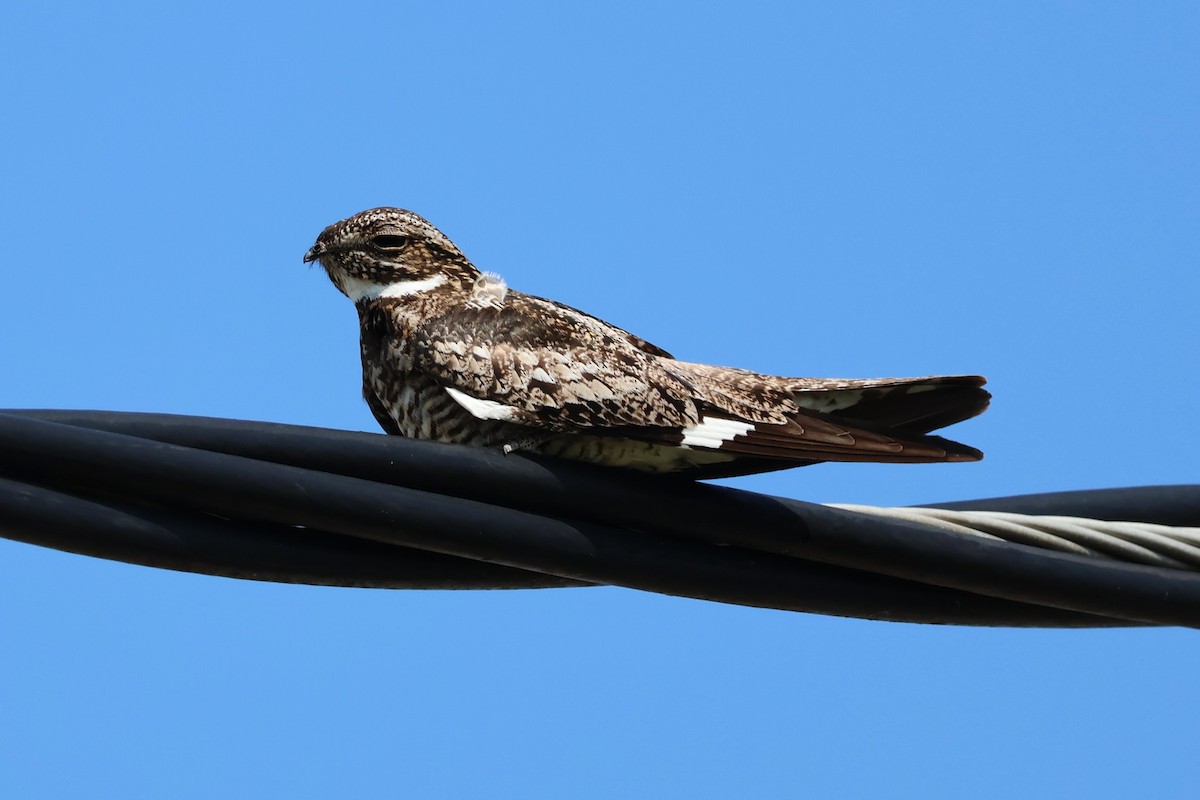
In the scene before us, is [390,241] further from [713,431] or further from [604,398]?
[713,431]

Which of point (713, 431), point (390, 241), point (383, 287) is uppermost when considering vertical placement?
point (390, 241)

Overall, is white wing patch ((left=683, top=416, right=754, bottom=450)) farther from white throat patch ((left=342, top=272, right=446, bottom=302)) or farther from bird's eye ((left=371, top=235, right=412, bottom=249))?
bird's eye ((left=371, top=235, right=412, bottom=249))

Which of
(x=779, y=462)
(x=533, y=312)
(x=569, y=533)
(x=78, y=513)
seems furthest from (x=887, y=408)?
(x=78, y=513)

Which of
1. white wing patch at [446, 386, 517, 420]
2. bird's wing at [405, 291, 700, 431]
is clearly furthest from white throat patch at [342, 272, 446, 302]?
white wing patch at [446, 386, 517, 420]

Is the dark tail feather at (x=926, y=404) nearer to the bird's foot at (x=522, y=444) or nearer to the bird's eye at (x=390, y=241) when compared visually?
the bird's foot at (x=522, y=444)

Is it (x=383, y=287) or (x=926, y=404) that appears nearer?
(x=926, y=404)

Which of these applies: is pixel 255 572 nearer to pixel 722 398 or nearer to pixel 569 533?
pixel 569 533

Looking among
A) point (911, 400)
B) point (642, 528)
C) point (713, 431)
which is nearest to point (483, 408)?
point (713, 431)
